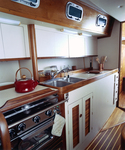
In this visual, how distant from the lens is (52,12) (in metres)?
1.38

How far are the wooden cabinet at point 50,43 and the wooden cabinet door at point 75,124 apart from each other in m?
0.87

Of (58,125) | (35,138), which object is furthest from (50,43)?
(35,138)

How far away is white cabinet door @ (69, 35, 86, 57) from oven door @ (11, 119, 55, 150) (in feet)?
4.55

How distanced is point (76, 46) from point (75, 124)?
4.83ft

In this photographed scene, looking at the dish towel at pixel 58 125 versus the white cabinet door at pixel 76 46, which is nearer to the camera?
the dish towel at pixel 58 125

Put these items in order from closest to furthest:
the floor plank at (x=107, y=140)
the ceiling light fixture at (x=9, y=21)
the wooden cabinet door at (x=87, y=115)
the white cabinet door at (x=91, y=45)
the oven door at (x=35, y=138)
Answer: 1. the oven door at (x=35, y=138)
2. the ceiling light fixture at (x=9, y=21)
3. the wooden cabinet door at (x=87, y=115)
4. the floor plank at (x=107, y=140)
5. the white cabinet door at (x=91, y=45)

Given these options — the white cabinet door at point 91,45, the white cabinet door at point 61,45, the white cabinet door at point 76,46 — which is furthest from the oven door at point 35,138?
the white cabinet door at point 91,45

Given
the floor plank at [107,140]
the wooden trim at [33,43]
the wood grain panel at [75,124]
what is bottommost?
the floor plank at [107,140]

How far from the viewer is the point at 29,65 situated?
156cm

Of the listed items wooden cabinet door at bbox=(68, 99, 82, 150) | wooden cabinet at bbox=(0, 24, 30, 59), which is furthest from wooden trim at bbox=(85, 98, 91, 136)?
wooden cabinet at bbox=(0, 24, 30, 59)

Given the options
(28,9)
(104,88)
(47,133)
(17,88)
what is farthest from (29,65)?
(104,88)

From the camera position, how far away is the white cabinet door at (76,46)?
2076mm

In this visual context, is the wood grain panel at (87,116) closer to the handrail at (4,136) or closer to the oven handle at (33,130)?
the oven handle at (33,130)

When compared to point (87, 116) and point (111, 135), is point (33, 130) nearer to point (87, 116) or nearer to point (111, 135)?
point (87, 116)
